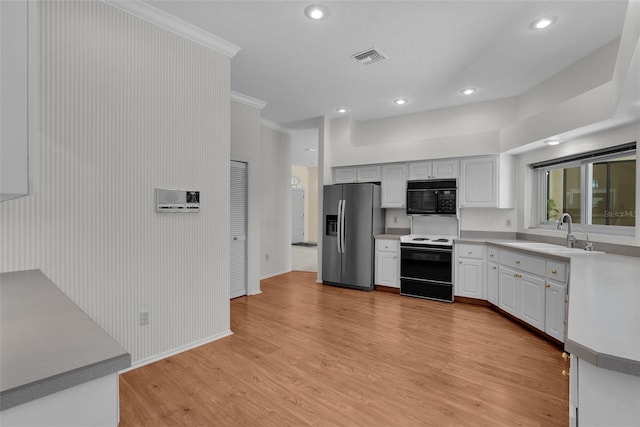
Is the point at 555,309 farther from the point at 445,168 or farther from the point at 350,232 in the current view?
the point at 350,232

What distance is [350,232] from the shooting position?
17.2ft

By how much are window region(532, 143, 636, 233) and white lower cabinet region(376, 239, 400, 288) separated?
2019mm

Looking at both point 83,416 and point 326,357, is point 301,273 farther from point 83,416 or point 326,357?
point 83,416

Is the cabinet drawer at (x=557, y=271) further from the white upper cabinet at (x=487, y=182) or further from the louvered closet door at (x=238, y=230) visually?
the louvered closet door at (x=238, y=230)

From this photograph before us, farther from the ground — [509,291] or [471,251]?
[471,251]

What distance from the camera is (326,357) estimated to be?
9.07ft

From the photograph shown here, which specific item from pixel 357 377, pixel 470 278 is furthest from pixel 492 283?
pixel 357 377

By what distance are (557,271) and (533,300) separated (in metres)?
0.49

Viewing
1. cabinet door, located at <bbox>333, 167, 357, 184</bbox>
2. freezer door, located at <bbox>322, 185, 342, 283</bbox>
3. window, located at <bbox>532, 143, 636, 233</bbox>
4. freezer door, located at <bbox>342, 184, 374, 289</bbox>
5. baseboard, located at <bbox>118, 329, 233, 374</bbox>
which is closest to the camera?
baseboard, located at <bbox>118, 329, 233, 374</bbox>

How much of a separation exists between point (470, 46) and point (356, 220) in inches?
113

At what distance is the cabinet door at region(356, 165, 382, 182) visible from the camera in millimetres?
5367

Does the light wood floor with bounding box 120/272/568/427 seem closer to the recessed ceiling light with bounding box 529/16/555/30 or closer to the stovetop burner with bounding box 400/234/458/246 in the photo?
the stovetop burner with bounding box 400/234/458/246

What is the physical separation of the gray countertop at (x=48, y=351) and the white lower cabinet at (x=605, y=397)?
1.33 metres

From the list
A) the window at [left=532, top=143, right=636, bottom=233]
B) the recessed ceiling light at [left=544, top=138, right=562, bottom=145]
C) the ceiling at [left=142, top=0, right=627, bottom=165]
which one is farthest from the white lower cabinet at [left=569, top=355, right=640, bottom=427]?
the recessed ceiling light at [left=544, top=138, right=562, bottom=145]
